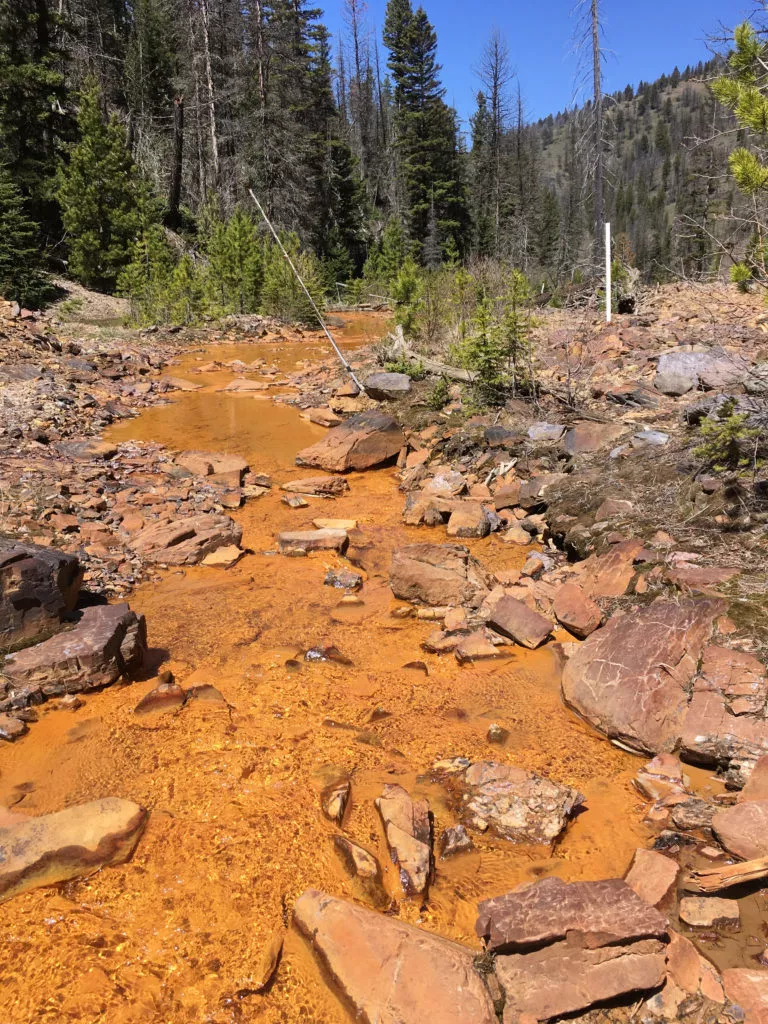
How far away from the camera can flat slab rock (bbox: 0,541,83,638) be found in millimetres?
4164

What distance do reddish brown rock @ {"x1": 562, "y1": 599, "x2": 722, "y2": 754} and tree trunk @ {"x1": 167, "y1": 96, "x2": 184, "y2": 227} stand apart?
31.9 metres

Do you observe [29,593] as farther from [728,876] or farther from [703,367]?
[703,367]

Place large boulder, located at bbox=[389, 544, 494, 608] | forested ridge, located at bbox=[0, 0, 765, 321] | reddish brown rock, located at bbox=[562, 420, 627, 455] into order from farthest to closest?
forested ridge, located at bbox=[0, 0, 765, 321] < reddish brown rock, located at bbox=[562, 420, 627, 455] < large boulder, located at bbox=[389, 544, 494, 608]

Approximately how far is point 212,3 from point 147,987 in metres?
37.6

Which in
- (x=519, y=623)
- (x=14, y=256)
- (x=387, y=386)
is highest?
(x=14, y=256)

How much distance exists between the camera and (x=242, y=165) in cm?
3131

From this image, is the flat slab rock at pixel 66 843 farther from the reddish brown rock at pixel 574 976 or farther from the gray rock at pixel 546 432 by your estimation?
the gray rock at pixel 546 432

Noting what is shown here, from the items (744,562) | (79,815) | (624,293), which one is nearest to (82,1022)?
(79,815)

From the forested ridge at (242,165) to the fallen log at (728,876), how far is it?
12.0m

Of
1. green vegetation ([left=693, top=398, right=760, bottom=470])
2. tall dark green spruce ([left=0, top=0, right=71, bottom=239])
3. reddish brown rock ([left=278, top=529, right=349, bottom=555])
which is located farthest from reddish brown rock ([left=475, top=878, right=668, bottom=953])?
tall dark green spruce ([left=0, top=0, right=71, bottom=239])

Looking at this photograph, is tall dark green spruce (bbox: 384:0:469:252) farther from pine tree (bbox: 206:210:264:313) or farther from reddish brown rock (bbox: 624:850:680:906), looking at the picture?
reddish brown rock (bbox: 624:850:680:906)

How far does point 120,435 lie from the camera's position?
10469mm

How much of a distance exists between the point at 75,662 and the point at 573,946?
128 inches

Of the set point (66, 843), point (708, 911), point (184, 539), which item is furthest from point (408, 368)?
point (708, 911)
